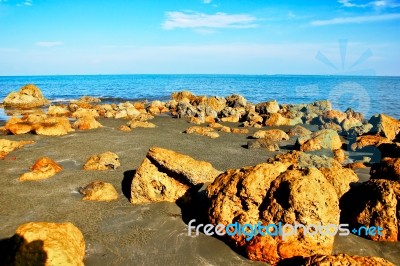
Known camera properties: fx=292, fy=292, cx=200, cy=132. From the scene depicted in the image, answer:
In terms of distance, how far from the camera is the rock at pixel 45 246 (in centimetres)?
599

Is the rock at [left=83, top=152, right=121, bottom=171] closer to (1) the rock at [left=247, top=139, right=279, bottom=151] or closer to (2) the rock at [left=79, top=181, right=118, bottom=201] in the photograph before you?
(2) the rock at [left=79, top=181, right=118, bottom=201]

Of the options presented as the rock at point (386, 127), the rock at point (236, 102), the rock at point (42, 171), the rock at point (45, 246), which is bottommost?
the rock at point (42, 171)

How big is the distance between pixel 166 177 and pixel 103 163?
4446 millimetres

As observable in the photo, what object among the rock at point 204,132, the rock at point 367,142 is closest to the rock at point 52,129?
the rock at point 204,132

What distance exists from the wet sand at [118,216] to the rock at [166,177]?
0.38 metres

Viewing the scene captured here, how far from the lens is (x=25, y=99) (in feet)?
144

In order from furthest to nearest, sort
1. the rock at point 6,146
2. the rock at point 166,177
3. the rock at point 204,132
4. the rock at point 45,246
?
the rock at point 204,132 → the rock at point 6,146 → the rock at point 166,177 → the rock at point 45,246

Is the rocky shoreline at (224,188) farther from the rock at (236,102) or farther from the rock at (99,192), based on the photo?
the rock at (236,102)

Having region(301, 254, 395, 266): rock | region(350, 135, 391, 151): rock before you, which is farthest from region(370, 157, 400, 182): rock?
region(350, 135, 391, 151): rock

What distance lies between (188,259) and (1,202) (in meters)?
7.11

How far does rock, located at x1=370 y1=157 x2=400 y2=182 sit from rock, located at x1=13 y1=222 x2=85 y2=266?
953 cm

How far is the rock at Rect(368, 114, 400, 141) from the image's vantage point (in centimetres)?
2011

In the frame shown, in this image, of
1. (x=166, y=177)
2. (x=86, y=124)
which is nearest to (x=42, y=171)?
(x=166, y=177)

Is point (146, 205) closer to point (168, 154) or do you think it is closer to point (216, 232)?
point (168, 154)
